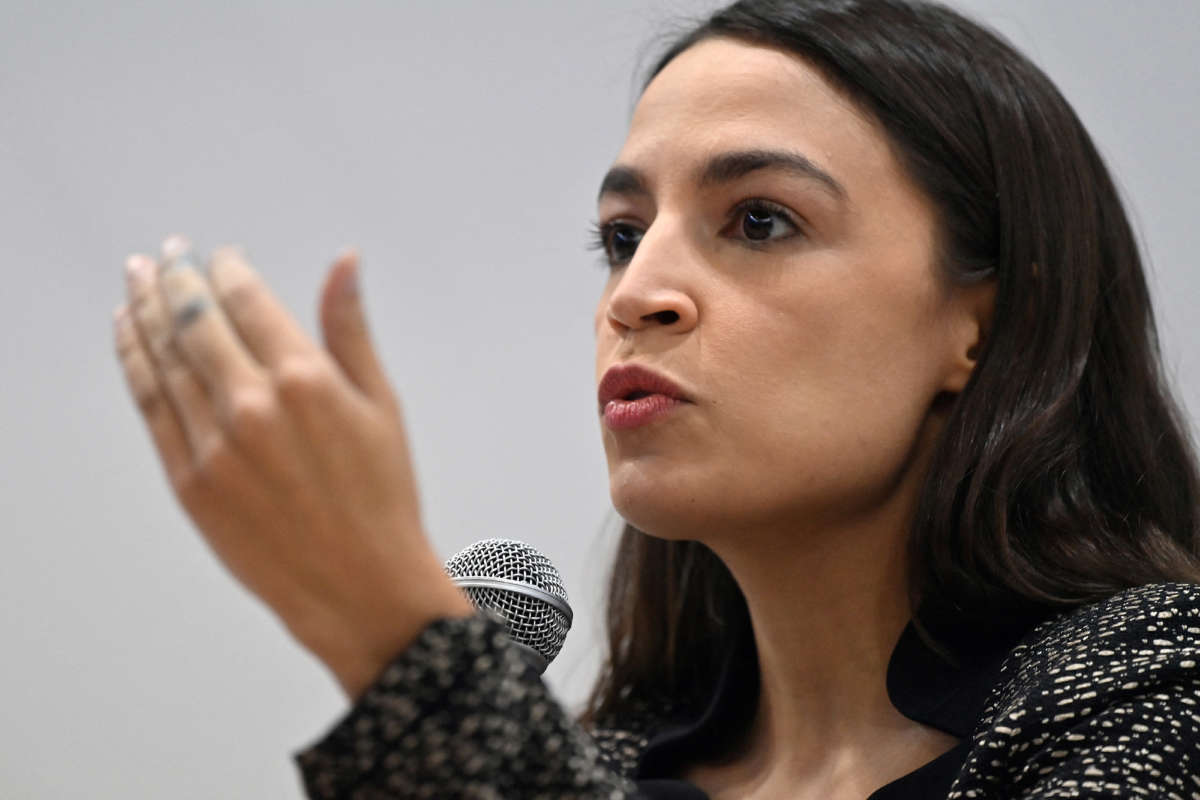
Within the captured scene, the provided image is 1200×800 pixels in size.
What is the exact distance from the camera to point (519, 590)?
1113 mm

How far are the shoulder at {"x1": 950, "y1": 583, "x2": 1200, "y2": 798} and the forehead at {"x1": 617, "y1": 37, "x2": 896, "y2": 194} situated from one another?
1.56ft

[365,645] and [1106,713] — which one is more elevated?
[365,645]

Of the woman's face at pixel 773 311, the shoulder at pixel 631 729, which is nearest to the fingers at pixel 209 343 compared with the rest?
the woman's face at pixel 773 311

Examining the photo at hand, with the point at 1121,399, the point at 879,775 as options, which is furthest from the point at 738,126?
the point at 879,775

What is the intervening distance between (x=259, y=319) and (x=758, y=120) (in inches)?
27.8

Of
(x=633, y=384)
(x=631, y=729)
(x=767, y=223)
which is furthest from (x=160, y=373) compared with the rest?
→ (x=631, y=729)

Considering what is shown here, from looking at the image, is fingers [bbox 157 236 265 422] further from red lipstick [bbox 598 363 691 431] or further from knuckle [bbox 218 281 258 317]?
red lipstick [bbox 598 363 691 431]

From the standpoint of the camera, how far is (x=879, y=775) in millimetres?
1245

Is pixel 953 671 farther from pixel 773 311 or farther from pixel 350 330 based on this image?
pixel 350 330

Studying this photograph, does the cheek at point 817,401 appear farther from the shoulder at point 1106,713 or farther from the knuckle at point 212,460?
the knuckle at point 212,460

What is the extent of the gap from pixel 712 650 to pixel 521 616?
537 mm

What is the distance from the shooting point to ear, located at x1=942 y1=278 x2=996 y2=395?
1311mm

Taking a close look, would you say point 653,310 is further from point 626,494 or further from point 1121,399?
point 1121,399

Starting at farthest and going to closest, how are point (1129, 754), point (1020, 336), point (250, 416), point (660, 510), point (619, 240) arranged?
point (619, 240)
point (1020, 336)
point (660, 510)
point (1129, 754)
point (250, 416)
